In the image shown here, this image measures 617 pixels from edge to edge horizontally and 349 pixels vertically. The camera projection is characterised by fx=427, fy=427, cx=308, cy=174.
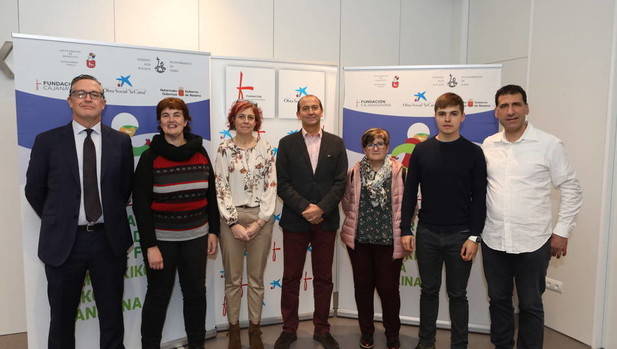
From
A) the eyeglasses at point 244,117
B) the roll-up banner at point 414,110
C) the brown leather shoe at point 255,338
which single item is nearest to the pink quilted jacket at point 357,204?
the roll-up banner at point 414,110

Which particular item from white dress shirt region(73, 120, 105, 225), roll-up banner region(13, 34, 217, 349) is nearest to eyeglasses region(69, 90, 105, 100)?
white dress shirt region(73, 120, 105, 225)

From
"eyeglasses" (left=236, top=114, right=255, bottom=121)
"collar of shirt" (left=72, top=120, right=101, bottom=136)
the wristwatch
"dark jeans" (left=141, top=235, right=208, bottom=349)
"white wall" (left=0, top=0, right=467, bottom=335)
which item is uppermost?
"white wall" (left=0, top=0, right=467, bottom=335)

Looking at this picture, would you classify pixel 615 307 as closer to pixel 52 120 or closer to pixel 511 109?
pixel 511 109

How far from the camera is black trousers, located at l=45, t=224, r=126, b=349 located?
2.33m

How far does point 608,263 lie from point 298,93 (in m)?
2.58

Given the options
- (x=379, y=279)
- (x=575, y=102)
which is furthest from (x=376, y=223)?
(x=575, y=102)

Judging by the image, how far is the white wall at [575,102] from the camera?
3025 millimetres

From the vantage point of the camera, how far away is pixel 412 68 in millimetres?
3355

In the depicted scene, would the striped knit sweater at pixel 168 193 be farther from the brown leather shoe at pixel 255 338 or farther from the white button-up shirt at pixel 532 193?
the white button-up shirt at pixel 532 193

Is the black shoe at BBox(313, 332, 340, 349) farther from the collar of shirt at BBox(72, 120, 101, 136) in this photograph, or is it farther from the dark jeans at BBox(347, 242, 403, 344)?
the collar of shirt at BBox(72, 120, 101, 136)

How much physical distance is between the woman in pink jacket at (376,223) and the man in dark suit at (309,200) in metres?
0.12

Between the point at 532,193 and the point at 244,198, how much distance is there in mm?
1722

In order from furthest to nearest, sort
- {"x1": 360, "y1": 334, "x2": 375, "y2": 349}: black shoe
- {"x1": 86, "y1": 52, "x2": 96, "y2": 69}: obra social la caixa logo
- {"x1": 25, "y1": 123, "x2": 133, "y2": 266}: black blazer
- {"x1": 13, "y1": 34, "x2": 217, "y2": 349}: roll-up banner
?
{"x1": 360, "y1": 334, "x2": 375, "y2": 349}: black shoe
{"x1": 86, "y1": 52, "x2": 96, "y2": 69}: obra social la caixa logo
{"x1": 13, "y1": 34, "x2": 217, "y2": 349}: roll-up banner
{"x1": 25, "y1": 123, "x2": 133, "y2": 266}: black blazer

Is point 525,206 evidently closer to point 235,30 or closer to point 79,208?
point 79,208
